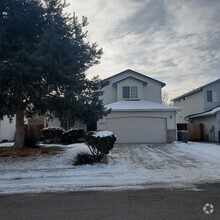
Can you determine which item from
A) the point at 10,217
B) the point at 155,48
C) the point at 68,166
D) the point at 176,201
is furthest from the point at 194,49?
the point at 10,217

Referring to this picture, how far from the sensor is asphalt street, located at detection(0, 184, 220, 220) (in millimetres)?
6008

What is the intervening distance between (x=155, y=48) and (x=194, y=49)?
266 centimetres

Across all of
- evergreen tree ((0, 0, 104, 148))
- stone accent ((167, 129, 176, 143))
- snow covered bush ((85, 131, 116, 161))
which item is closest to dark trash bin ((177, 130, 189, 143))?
stone accent ((167, 129, 176, 143))

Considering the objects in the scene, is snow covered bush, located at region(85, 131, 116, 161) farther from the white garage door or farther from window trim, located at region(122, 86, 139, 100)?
window trim, located at region(122, 86, 139, 100)

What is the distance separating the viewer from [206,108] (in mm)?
32125

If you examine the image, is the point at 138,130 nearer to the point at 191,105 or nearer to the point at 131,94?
the point at 131,94

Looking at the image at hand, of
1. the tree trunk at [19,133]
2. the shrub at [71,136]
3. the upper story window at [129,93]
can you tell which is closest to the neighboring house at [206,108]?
the upper story window at [129,93]

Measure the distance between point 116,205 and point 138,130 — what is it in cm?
1976

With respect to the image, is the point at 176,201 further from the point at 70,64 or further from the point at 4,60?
the point at 4,60

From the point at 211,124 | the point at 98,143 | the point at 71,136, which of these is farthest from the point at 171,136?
the point at 98,143

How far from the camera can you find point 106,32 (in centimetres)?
1573

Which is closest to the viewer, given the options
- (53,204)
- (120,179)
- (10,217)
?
(10,217)

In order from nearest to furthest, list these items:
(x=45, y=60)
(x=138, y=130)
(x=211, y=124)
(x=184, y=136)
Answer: (x=45, y=60), (x=184, y=136), (x=138, y=130), (x=211, y=124)

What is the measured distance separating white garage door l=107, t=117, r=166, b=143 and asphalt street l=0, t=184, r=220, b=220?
1788 cm
